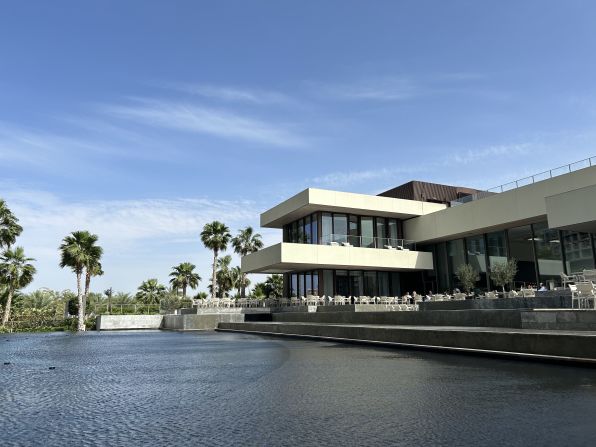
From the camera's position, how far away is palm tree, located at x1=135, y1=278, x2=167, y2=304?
58688mm

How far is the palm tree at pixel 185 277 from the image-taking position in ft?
186

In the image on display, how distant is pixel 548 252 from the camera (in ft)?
85.0

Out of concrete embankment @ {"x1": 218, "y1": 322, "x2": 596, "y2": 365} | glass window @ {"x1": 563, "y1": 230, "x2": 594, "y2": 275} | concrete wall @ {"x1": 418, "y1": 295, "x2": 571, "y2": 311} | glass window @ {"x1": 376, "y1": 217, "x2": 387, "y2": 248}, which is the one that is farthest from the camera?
glass window @ {"x1": 376, "y1": 217, "x2": 387, "y2": 248}

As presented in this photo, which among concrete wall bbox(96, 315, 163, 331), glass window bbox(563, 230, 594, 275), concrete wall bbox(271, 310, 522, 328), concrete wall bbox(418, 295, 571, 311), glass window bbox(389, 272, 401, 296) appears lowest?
concrete wall bbox(96, 315, 163, 331)

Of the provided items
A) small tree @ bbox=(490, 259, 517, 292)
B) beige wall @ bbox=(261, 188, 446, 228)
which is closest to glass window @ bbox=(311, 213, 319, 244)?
beige wall @ bbox=(261, 188, 446, 228)

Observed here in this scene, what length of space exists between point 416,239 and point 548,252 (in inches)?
368

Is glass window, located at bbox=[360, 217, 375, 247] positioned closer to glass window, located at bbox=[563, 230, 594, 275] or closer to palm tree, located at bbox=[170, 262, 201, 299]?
glass window, located at bbox=[563, 230, 594, 275]

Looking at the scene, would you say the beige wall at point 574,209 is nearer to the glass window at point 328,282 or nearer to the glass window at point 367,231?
the glass window at point 367,231

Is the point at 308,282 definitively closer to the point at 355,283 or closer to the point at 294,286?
the point at 294,286

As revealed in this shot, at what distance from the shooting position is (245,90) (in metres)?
16.5

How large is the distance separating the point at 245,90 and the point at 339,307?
13204 millimetres

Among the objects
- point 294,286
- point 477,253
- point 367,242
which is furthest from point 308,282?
point 477,253

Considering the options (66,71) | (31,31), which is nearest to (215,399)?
(31,31)

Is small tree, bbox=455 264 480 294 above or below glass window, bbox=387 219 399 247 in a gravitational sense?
below
